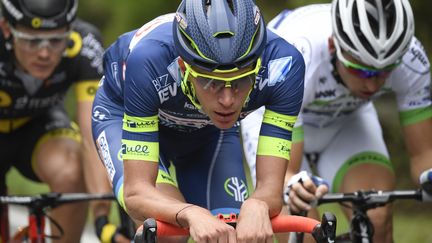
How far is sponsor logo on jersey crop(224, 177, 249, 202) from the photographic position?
6.11 m

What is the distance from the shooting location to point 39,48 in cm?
778

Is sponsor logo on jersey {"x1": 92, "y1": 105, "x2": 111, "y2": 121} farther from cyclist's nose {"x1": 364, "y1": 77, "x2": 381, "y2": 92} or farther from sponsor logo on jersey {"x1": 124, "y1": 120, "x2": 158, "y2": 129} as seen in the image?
cyclist's nose {"x1": 364, "y1": 77, "x2": 381, "y2": 92}

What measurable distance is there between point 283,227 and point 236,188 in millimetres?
975

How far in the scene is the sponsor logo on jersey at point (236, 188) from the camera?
241 inches

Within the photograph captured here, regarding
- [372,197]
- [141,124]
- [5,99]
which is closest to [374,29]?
[372,197]

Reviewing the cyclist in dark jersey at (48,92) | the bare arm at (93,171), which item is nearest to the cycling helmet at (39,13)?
the cyclist in dark jersey at (48,92)

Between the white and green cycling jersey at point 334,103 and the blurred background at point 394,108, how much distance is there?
3.24m

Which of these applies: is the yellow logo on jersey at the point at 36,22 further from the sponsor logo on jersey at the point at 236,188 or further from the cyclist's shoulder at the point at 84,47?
the sponsor logo on jersey at the point at 236,188

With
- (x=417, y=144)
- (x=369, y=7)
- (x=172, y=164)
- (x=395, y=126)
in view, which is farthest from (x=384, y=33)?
(x=395, y=126)

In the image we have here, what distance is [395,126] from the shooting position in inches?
497

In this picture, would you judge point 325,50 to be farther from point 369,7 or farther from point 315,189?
point 315,189

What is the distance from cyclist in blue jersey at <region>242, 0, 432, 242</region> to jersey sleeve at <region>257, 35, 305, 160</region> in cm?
69

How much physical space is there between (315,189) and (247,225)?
4.31 ft

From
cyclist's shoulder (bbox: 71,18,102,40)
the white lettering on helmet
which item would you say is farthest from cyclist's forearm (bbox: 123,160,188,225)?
cyclist's shoulder (bbox: 71,18,102,40)
